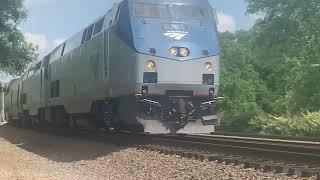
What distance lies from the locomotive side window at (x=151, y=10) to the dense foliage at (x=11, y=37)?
14534 mm

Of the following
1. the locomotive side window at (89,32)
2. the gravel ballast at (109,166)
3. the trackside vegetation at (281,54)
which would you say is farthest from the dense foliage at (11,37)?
the gravel ballast at (109,166)

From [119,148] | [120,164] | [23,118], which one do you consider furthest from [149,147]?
[23,118]

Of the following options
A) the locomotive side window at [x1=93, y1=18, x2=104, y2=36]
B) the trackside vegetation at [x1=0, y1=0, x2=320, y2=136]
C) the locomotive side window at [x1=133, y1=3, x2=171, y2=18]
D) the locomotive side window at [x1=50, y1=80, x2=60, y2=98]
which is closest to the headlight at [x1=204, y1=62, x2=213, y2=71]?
the locomotive side window at [x1=133, y1=3, x2=171, y2=18]

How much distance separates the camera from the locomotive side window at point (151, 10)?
15.6 m

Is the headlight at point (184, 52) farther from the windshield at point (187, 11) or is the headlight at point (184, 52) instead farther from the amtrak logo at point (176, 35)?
the windshield at point (187, 11)

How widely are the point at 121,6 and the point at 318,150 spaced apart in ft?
21.9

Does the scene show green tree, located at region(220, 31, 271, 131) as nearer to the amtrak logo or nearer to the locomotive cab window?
the locomotive cab window

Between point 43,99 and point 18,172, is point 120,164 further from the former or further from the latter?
point 43,99

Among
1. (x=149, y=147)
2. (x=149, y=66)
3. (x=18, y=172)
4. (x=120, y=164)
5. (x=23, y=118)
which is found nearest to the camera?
(x=18, y=172)

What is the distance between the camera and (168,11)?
15891mm

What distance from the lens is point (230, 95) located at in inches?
1943

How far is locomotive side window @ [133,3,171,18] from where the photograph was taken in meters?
15.6

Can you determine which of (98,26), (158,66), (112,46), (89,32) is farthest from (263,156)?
(89,32)

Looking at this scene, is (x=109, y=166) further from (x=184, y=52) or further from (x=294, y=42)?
(x=294, y=42)
